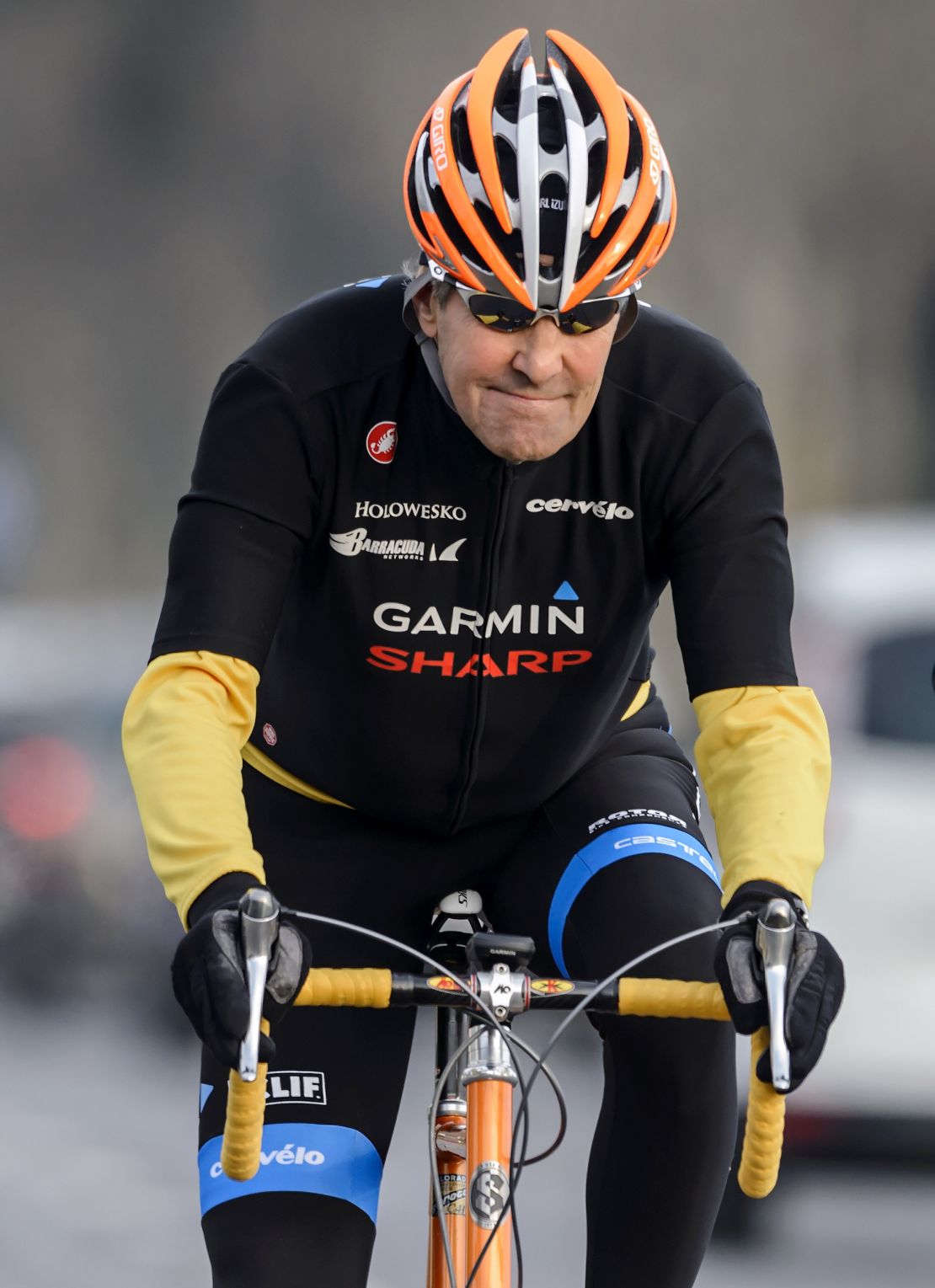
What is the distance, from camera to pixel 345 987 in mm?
2133

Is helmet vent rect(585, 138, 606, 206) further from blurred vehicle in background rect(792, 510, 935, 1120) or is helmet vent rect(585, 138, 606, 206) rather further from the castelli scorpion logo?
blurred vehicle in background rect(792, 510, 935, 1120)

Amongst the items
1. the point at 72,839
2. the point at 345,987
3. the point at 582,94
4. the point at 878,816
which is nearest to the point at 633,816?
the point at 345,987

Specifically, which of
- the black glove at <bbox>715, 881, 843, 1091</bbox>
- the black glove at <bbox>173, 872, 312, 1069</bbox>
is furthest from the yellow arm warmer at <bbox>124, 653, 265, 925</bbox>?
the black glove at <bbox>715, 881, 843, 1091</bbox>

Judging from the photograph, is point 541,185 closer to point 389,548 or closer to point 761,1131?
point 389,548

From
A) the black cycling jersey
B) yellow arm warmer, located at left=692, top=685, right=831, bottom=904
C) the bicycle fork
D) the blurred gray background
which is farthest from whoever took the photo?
the blurred gray background

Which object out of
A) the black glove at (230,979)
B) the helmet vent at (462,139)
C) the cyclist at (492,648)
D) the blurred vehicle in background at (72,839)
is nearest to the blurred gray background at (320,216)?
the blurred vehicle in background at (72,839)

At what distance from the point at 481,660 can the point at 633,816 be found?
0.29 m

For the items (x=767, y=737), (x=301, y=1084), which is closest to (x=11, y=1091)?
(x=301, y=1084)

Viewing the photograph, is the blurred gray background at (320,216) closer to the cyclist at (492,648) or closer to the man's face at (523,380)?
the cyclist at (492,648)

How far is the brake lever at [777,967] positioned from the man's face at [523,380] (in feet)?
2.20

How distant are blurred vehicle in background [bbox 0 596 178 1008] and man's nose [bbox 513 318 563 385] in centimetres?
534

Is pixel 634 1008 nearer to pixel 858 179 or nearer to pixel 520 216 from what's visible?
pixel 520 216

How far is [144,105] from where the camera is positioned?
504 inches

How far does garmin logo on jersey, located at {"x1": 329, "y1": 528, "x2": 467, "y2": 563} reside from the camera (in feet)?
8.90
